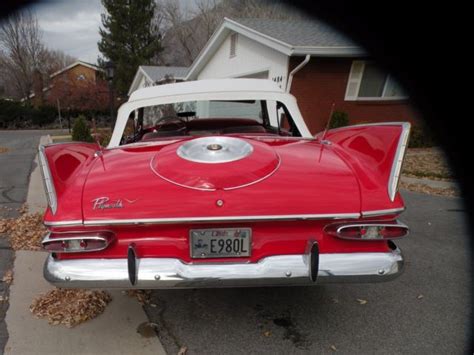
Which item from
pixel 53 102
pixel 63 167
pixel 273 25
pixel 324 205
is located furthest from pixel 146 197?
pixel 53 102

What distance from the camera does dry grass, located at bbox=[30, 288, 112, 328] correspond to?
7.92 ft

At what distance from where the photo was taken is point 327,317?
8.09ft

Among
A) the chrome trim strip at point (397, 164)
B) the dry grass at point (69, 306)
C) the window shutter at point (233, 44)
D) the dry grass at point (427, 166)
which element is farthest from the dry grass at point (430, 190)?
the window shutter at point (233, 44)

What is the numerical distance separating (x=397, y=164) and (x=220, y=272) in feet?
4.06

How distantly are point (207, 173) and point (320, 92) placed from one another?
932 cm

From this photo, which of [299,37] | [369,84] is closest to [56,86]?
[299,37]

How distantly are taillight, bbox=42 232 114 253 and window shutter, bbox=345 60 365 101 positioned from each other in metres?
10.3

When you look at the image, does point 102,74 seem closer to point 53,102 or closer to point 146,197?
point 53,102

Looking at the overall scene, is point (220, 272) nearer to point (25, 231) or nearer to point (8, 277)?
point (8, 277)

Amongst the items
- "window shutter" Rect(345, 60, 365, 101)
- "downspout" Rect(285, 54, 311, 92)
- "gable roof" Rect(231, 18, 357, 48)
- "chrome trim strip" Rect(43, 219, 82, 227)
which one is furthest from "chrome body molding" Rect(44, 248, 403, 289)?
"window shutter" Rect(345, 60, 365, 101)

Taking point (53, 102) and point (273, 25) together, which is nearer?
point (273, 25)

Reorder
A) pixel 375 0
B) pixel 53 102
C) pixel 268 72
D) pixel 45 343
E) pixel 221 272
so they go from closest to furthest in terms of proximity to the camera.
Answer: pixel 221 272 < pixel 45 343 < pixel 375 0 < pixel 268 72 < pixel 53 102

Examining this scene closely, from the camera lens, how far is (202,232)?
6.16 ft

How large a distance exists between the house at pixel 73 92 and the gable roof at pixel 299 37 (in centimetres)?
2293
